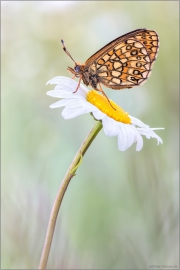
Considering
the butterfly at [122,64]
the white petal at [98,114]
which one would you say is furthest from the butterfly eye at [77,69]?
the white petal at [98,114]

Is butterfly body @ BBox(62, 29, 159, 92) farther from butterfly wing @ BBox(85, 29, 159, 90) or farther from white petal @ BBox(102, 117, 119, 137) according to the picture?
white petal @ BBox(102, 117, 119, 137)

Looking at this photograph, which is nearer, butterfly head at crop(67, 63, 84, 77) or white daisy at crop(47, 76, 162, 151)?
white daisy at crop(47, 76, 162, 151)

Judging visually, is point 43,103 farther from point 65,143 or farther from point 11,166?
point 11,166

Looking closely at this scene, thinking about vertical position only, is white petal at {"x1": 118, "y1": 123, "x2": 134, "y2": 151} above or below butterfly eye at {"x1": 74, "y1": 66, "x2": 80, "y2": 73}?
below

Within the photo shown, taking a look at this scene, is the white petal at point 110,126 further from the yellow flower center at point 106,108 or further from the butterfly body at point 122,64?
the butterfly body at point 122,64

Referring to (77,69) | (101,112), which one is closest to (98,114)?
(101,112)

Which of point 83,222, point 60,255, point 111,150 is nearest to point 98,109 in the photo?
point 60,255

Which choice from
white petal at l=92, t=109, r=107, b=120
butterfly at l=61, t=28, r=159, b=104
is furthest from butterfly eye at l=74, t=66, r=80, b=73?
white petal at l=92, t=109, r=107, b=120

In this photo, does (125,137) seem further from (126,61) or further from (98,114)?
(126,61)
